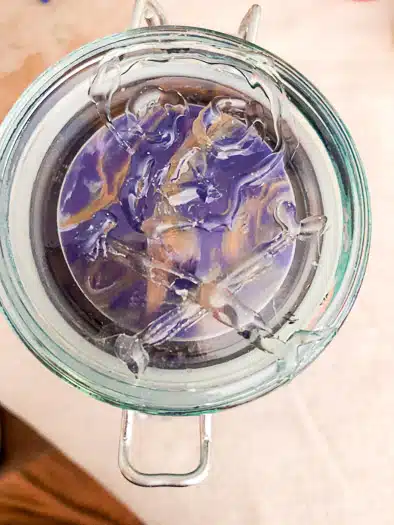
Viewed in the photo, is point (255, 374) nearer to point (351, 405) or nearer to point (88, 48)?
point (351, 405)

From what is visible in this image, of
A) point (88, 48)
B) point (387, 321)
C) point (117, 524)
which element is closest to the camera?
point (88, 48)

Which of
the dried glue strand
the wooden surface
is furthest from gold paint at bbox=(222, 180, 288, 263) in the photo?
the wooden surface

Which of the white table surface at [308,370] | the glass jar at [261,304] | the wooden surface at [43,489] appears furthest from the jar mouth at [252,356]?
the wooden surface at [43,489]

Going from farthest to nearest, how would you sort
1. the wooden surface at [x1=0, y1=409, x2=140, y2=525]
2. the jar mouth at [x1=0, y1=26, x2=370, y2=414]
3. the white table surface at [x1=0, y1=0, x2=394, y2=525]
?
1. the wooden surface at [x1=0, y1=409, x2=140, y2=525]
2. the white table surface at [x1=0, y1=0, x2=394, y2=525]
3. the jar mouth at [x1=0, y1=26, x2=370, y2=414]

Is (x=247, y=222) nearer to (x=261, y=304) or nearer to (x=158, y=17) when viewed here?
(x=261, y=304)

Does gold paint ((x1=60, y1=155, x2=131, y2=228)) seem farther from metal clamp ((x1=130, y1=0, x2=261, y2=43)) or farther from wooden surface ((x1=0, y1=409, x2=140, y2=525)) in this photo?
wooden surface ((x1=0, y1=409, x2=140, y2=525))

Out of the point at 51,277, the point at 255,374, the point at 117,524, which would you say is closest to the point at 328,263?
the point at 255,374
